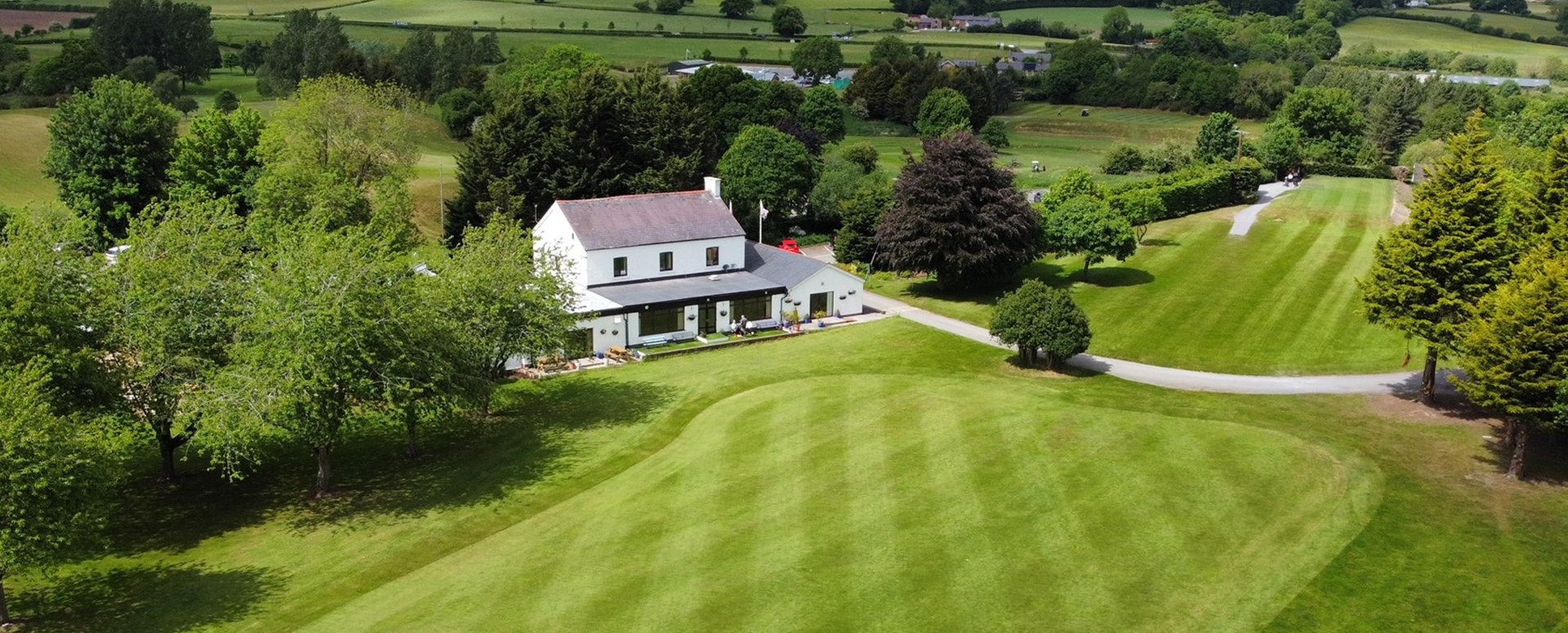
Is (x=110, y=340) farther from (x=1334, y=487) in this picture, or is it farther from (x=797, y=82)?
(x=797, y=82)

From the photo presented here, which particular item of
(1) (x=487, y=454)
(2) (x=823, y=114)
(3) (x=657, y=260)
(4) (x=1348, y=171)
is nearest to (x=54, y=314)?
(1) (x=487, y=454)

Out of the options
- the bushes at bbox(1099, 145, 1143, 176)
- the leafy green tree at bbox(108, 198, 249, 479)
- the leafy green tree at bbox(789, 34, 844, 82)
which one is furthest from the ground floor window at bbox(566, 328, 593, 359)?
the leafy green tree at bbox(789, 34, 844, 82)

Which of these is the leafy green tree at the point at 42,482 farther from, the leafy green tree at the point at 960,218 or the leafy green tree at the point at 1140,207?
the leafy green tree at the point at 1140,207

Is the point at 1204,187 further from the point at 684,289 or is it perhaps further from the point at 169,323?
the point at 169,323

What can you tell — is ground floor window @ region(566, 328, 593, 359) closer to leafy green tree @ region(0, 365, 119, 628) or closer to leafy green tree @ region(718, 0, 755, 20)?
leafy green tree @ region(0, 365, 119, 628)

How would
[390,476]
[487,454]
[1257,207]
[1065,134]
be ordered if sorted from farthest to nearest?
[1065,134] < [1257,207] < [487,454] < [390,476]

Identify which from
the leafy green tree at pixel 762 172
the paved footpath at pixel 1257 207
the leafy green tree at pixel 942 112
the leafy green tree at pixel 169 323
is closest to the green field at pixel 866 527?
the leafy green tree at pixel 169 323
